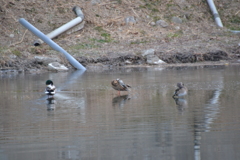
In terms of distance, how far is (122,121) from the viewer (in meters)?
9.22

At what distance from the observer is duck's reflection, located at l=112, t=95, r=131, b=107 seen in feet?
37.7

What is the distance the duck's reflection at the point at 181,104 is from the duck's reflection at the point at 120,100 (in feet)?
3.95

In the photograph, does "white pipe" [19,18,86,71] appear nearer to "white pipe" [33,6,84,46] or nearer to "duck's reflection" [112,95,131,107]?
"white pipe" [33,6,84,46]

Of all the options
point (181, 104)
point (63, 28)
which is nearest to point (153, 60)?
point (63, 28)

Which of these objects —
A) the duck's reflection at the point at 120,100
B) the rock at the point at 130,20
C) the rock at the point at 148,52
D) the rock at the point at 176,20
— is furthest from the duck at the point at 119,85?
the rock at the point at 176,20

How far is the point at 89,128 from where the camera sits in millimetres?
8633

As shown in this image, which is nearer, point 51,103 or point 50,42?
point 51,103

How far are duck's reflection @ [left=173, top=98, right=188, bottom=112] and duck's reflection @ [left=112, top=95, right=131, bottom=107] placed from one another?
120cm

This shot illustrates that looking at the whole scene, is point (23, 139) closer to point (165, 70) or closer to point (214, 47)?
point (165, 70)

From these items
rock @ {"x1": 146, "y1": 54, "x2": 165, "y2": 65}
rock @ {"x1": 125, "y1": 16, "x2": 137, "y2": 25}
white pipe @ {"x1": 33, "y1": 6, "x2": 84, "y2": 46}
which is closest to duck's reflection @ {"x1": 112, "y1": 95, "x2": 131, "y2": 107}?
rock @ {"x1": 146, "y1": 54, "x2": 165, "y2": 65}

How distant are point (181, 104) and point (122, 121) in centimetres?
224

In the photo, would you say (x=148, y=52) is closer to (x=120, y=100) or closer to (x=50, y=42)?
(x=50, y=42)

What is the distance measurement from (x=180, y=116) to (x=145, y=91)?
13.3ft

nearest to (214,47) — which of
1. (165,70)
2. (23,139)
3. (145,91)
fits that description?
(165,70)
